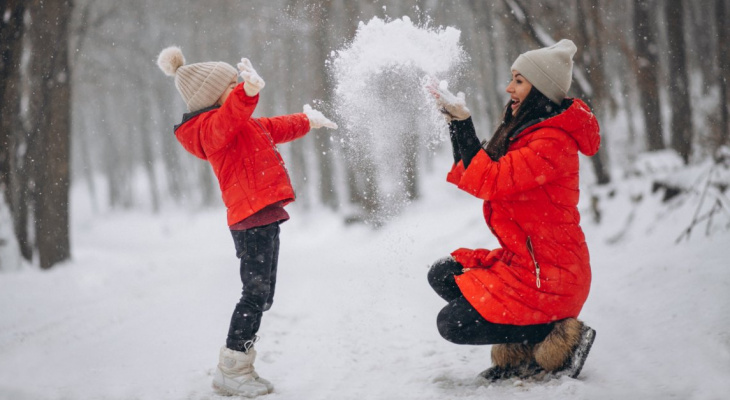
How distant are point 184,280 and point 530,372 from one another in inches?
221

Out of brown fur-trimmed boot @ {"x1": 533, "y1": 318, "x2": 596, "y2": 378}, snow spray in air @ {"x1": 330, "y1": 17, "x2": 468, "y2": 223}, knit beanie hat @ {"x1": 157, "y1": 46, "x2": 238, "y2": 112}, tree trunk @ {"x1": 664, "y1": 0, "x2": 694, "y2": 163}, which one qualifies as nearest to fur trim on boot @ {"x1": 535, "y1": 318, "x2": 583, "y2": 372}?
brown fur-trimmed boot @ {"x1": 533, "y1": 318, "x2": 596, "y2": 378}

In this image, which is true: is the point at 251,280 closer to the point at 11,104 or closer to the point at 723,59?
the point at 11,104

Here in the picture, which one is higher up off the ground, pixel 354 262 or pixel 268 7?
pixel 268 7

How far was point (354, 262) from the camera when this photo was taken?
8.25 m

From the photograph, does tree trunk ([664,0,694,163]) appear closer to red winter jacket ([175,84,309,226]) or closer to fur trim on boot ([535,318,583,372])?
fur trim on boot ([535,318,583,372])

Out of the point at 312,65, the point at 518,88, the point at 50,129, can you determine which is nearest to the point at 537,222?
the point at 518,88

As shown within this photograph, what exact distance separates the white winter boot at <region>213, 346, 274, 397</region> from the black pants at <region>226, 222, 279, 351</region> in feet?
0.17

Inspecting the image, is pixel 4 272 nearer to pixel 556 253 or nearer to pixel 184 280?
pixel 184 280

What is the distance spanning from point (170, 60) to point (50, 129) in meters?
6.41

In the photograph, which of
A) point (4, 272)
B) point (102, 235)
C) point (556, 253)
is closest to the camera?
point (556, 253)

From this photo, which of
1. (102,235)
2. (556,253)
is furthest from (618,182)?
(102,235)

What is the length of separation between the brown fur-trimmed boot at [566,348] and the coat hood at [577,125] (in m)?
0.92

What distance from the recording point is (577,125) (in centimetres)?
277

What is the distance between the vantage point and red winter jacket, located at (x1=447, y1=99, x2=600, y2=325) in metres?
2.71
